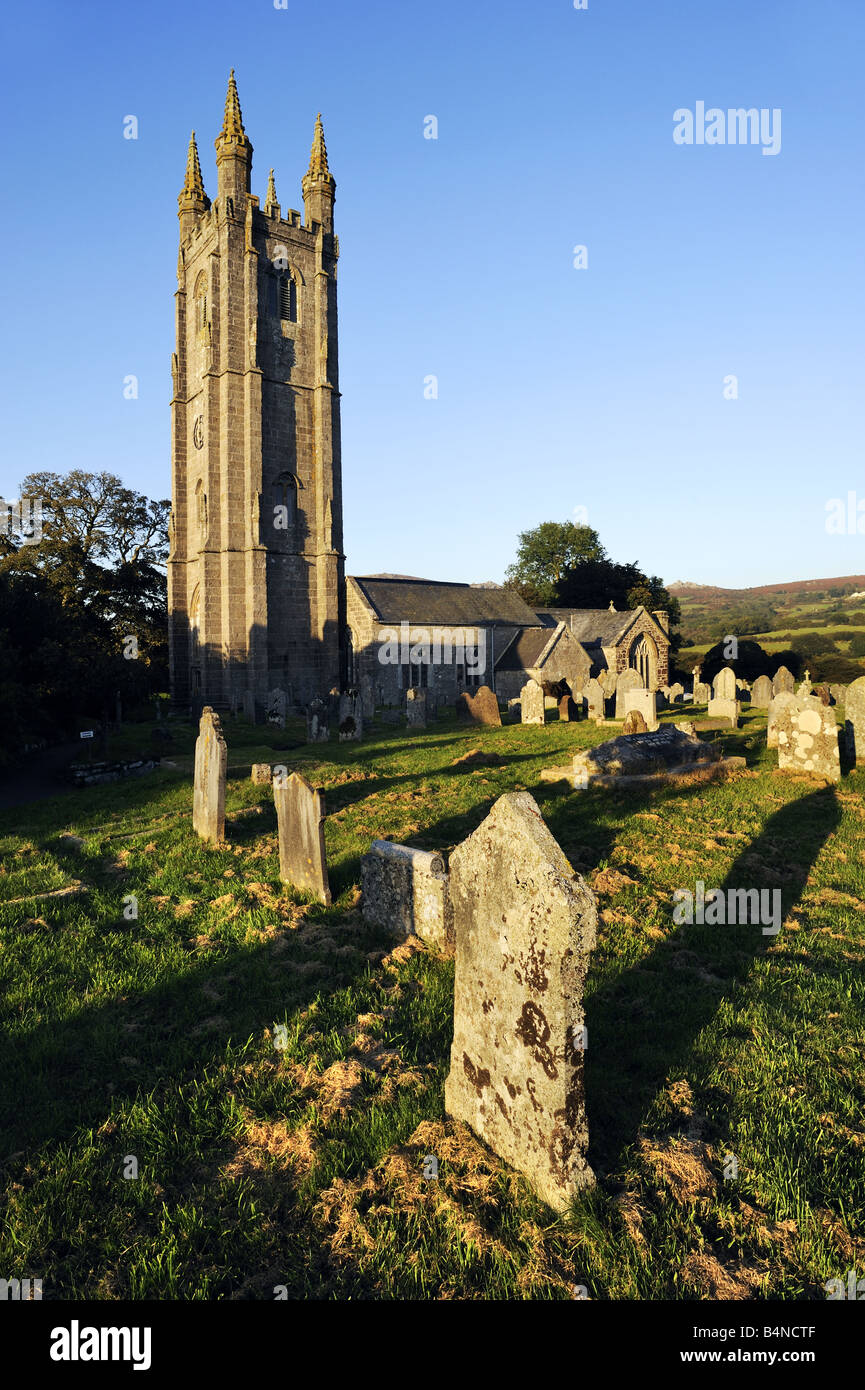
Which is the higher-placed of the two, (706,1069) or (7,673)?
(7,673)

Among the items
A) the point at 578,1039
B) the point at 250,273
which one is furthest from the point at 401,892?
the point at 250,273

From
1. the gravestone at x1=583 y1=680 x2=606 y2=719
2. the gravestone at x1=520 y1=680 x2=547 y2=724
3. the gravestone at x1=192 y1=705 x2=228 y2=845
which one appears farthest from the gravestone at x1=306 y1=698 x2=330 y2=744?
the gravestone at x1=192 y1=705 x2=228 y2=845

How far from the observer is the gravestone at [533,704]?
24.3 m

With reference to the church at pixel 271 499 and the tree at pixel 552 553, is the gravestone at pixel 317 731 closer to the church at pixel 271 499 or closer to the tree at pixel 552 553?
the church at pixel 271 499

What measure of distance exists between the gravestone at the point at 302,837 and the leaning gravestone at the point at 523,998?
3761mm

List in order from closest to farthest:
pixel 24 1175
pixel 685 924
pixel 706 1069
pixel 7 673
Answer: pixel 24 1175 → pixel 706 1069 → pixel 685 924 → pixel 7 673

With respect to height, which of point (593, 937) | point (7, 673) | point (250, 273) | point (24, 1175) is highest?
point (250, 273)

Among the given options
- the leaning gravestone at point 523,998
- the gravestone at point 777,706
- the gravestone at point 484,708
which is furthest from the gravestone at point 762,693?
the leaning gravestone at point 523,998

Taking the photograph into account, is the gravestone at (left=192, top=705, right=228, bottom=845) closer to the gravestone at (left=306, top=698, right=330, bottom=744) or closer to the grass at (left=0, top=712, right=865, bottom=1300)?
the grass at (left=0, top=712, right=865, bottom=1300)

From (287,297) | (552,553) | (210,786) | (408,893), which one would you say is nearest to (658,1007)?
(408,893)

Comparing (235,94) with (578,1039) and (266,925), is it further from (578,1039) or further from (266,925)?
(578,1039)

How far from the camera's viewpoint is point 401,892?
692 cm

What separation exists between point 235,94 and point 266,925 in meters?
45.2

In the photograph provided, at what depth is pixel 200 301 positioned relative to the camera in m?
37.8
